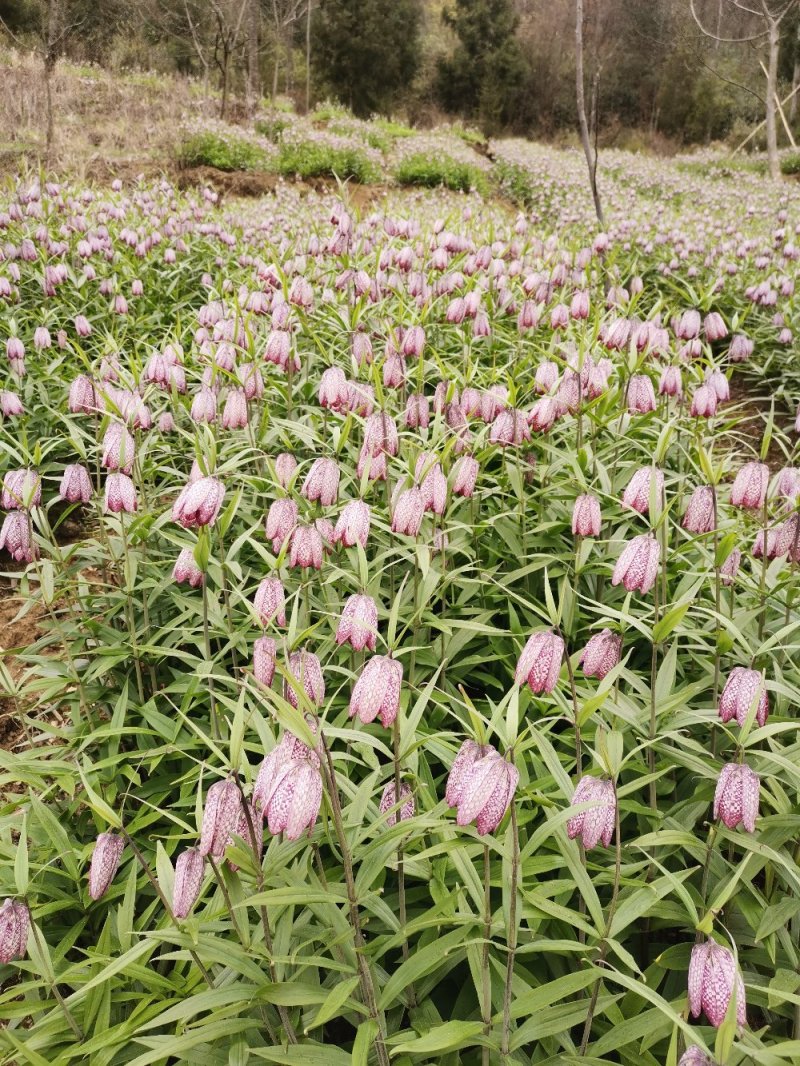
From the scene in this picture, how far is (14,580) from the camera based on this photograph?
366 centimetres

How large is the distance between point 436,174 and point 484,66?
1819cm

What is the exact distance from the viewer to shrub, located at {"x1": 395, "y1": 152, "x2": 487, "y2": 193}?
14570 millimetres

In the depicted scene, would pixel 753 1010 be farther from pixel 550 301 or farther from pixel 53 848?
pixel 550 301

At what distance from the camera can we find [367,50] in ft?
89.2

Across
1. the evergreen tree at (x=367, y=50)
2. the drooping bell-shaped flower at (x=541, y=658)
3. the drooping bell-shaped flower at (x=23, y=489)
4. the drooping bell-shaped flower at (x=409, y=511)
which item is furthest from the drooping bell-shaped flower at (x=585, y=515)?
the evergreen tree at (x=367, y=50)

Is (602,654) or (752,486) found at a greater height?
(752,486)

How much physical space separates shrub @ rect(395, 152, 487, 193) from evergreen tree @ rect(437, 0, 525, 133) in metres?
16.1

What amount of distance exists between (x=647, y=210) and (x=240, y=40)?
17095mm

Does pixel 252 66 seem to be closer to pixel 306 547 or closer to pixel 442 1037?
pixel 306 547

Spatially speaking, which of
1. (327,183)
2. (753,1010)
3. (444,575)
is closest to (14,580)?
(444,575)

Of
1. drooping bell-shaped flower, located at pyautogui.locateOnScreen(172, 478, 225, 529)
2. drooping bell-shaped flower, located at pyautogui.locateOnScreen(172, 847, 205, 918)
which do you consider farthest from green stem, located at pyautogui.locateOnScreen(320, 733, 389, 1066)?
drooping bell-shaped flower, located at pyautogui.locateOnScreen(172, 478, 225, 529)

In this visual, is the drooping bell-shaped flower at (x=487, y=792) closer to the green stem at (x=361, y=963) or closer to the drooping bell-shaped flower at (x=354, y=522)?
the green stem at (x=361, y=963)

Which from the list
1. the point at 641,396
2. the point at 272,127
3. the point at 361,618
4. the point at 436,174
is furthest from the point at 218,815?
the point at 272,127

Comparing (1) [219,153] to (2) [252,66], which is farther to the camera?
(2) [252,66]
